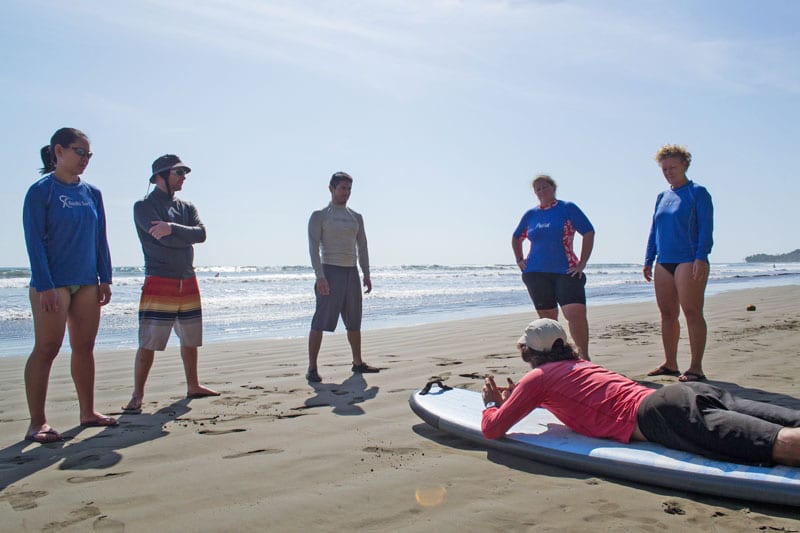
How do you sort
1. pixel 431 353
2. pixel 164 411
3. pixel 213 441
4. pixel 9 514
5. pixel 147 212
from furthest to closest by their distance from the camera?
pixel 431 353 → pixel 147 212 → pixel 164 411 → pixel 213 441 → pixel 9 514

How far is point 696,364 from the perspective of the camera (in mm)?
5199

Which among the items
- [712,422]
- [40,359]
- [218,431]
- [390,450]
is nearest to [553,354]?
[712,422]

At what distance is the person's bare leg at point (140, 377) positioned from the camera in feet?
14.8

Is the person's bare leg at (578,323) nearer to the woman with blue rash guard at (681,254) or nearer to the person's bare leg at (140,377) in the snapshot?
the woman with blue rash guard at (681,254)

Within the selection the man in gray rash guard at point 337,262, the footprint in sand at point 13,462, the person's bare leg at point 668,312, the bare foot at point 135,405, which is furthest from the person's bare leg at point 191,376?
the person's bare leg at point 668,312

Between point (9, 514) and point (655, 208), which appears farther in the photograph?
point (655, 208)

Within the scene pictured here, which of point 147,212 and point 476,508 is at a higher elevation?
point 147,212

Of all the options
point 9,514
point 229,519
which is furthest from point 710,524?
point 9,514

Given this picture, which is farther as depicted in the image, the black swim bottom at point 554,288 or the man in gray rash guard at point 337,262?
the man in gray rash guard at point 337,262

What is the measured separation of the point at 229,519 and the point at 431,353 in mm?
4605

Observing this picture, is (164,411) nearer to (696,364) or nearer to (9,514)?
(9,514)

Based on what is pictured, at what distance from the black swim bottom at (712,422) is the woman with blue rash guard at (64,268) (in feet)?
11.1

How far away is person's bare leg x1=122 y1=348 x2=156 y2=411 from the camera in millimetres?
4497

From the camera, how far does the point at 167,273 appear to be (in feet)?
15.7
